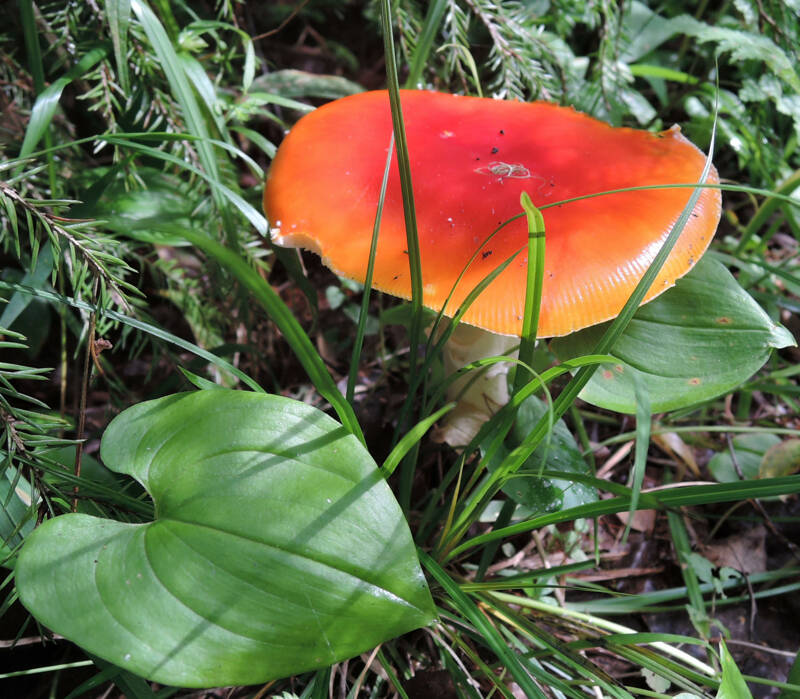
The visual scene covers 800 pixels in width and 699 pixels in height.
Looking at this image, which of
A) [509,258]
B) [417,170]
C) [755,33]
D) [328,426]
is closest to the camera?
[328,426]

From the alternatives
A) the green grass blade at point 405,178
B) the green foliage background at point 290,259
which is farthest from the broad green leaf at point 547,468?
the green grass blade at point 405,178

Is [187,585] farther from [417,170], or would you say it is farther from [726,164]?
[726,164]

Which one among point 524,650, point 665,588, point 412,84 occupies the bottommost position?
point 665,588

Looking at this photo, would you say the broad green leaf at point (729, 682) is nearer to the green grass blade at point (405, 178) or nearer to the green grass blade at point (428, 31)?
the green grass blade at point (405, 178)

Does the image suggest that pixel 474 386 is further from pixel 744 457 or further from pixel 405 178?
pixel 744 457

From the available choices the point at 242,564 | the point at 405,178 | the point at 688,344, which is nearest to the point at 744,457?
the point at 688,344

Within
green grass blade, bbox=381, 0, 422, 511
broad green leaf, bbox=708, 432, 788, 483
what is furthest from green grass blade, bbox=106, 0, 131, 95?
broad green leaf, bbox=708, 432, 788, 483

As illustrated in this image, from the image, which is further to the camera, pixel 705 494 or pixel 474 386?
pixel 474 386

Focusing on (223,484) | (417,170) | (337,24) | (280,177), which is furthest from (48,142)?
(337,24)
